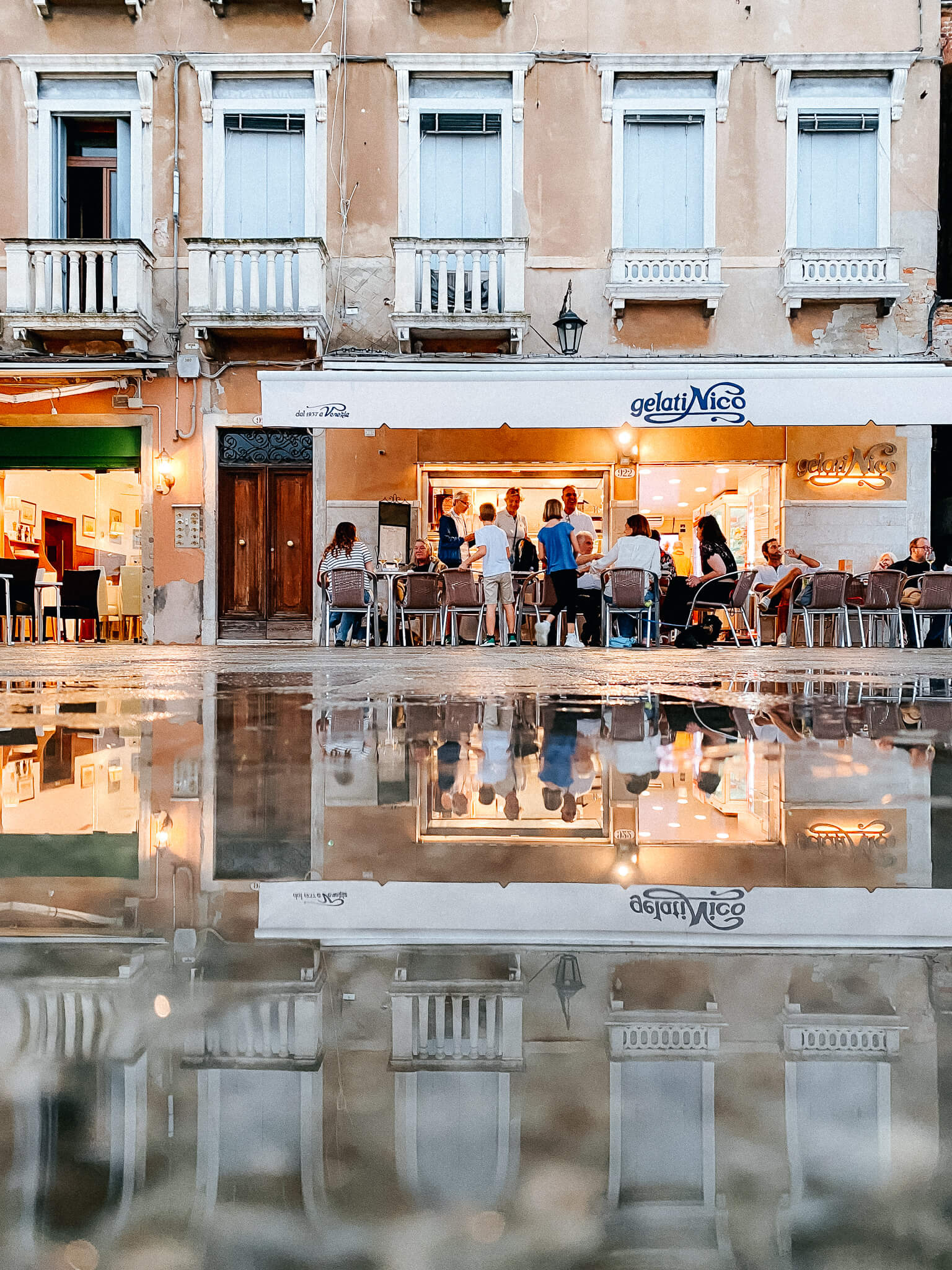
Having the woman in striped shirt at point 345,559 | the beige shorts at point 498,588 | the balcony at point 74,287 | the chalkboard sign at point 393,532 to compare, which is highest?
the balcony at point 74,287

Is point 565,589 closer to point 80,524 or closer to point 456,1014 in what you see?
point 456,1014

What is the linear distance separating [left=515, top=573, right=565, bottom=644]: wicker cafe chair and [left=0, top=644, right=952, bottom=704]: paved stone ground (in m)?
1.71

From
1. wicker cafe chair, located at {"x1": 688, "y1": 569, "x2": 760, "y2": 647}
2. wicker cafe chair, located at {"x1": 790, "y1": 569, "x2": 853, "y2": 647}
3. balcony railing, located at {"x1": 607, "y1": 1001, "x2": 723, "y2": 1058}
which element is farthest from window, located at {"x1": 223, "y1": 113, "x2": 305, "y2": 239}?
balcony railing, located at {"x1": 607, "y1": 1001, "x2": 723, "y2": 1058}

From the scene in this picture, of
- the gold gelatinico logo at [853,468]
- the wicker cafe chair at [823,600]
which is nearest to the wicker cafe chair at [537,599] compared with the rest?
the wicker cafe chair at [823,600]

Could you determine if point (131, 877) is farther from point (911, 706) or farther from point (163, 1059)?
point (911, 706)

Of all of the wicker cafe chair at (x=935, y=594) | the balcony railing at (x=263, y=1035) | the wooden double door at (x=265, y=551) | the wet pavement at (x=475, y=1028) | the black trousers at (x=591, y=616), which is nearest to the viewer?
the wet pavement at (x=475, y=1028)

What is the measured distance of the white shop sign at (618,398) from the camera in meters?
11.6

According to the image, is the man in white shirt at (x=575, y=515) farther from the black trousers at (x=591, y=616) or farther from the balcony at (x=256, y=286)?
the balcony at (x=256, y=286)

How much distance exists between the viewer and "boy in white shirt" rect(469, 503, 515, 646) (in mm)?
12344

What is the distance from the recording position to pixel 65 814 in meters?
1.74

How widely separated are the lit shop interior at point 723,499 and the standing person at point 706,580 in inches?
93.2

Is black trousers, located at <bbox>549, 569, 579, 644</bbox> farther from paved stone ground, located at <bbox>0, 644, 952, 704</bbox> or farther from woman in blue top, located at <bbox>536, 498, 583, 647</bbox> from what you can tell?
paved stone ground, located at <bbox>0, 644, 952, 704</bbox>

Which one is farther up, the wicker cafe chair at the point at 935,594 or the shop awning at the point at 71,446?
the shop awning at the point at 71,446

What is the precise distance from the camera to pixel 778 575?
44.9 ft
